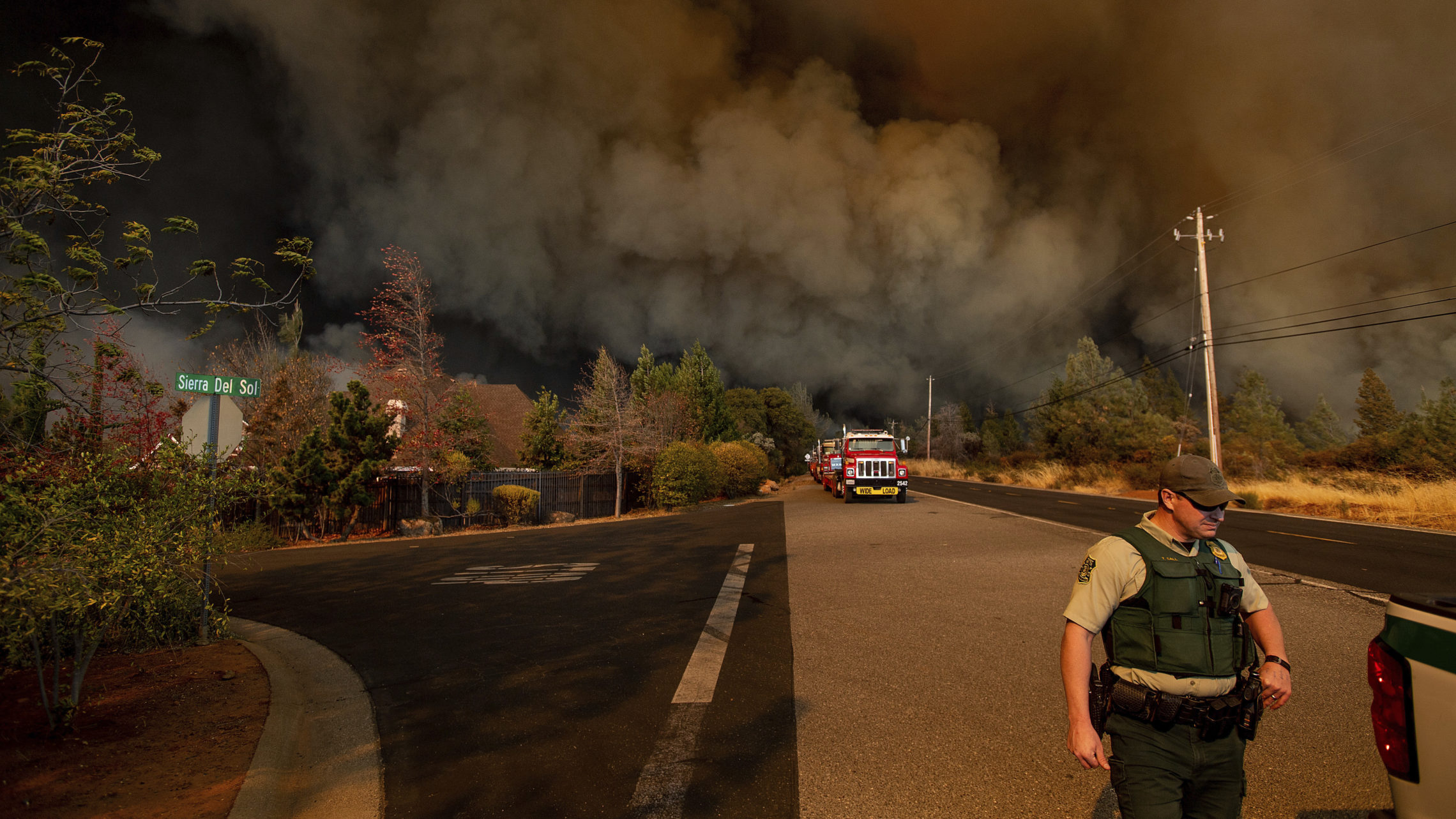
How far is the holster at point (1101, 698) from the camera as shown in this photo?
102 inches

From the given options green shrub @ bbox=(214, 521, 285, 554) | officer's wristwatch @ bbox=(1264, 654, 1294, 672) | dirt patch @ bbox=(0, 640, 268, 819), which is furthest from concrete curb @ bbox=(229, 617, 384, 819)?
green shrub @ bbox=(214, 521, 285, 554)

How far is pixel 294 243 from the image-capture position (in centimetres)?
593

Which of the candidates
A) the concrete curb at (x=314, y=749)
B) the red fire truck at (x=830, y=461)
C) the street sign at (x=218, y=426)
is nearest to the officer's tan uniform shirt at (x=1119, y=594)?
the concrete curb at (x=314, y=749)

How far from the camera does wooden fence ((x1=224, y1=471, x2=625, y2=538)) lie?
64.2 ft

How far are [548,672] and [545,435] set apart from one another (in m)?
30.3

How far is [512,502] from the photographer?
22969 mm

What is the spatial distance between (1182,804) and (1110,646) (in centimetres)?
59

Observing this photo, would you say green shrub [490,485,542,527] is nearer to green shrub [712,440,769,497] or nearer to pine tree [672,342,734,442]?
green shrub [712,440,769,497]

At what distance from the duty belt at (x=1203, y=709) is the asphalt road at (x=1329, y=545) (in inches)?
234

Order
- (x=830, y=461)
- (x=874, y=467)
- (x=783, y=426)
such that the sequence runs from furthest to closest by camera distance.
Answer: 1. (x=783, y=426)
2. (x=830, y=461)
3. (x=874, y=467)

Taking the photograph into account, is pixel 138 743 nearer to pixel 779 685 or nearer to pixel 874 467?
pixel 779 685

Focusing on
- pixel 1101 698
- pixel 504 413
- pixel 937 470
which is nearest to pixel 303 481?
pixel 1101 698

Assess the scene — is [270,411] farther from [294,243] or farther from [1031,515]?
[1031,515]

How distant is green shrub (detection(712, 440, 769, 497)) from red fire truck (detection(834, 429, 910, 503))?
311 inches
